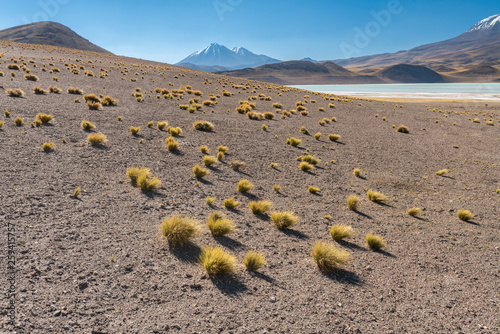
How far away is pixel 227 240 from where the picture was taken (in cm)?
567

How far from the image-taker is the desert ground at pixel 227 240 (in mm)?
3738

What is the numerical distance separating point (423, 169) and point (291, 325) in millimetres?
11864

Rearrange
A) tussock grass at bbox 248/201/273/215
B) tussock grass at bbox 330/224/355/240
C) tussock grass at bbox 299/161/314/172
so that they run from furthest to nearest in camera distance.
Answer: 1. tussock grass at bbox 299/161/314/172
2. tussock grass at bbox 248/201/273/215
3. tussock grass at bbox 330/224/355/240

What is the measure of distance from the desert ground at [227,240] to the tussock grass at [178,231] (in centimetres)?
14

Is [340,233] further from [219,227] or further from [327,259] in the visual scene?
[219,227]

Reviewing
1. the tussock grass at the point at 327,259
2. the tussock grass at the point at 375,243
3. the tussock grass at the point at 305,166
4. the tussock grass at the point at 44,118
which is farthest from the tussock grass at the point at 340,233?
the tussock grass at the point at 44,118

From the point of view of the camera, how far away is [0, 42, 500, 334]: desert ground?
374 centimetres

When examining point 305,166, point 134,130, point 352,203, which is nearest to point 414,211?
point 352,203

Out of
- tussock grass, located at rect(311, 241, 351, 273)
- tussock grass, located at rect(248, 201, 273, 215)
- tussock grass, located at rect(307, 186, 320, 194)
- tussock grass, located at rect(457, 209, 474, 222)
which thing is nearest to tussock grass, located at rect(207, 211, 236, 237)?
tussock grass, located at rect(248, 201, 273, 215)

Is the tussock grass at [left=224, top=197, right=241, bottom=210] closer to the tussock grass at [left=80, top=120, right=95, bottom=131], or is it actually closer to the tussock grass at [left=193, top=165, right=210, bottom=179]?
the tussock grass at [left=193, top=165, right=210, bottom=179]

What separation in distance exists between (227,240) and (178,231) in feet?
3.64

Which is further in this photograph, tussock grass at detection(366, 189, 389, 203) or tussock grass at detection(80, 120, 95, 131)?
tussock grass at detection(80, 120, 95, 131)

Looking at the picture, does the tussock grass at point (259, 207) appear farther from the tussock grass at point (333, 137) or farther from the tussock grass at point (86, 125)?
the tussock grass at point (333, 137)

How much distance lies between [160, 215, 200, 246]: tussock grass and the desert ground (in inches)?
5.7
